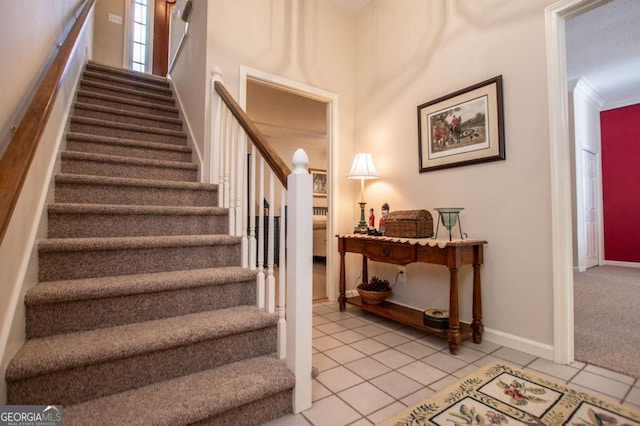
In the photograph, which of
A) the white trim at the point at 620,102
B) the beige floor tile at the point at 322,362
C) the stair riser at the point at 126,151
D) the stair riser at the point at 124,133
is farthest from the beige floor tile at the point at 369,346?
the white trim at the point at 620,102

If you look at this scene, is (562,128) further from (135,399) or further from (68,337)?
(68,337)

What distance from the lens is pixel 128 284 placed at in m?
1.38

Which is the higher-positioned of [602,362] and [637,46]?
[637,46]

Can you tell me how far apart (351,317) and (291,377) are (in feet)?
4.76

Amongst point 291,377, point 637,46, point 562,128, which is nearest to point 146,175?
point 291,377

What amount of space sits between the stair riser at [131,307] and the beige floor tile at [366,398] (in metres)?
0.67

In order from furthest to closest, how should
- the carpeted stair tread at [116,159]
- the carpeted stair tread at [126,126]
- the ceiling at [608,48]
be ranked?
the ceiling at [608,48]
the carpeted stair tread at [126,126]
the carpeted stair tread at [116,159]

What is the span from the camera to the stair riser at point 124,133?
2.58 metres

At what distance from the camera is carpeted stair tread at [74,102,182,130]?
2.79m

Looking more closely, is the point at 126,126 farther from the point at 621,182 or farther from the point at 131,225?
the point at 621,182

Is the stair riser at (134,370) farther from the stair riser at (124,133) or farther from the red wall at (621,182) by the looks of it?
the red wall at (621,182)

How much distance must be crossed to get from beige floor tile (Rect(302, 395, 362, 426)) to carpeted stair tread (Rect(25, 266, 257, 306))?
2.30 feet

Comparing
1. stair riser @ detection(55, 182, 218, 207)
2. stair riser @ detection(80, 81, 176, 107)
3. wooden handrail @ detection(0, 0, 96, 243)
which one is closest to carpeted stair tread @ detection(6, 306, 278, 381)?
wooden handrail @ detection(0, 0, 96, 243)

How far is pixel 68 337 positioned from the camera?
4.02 ft
